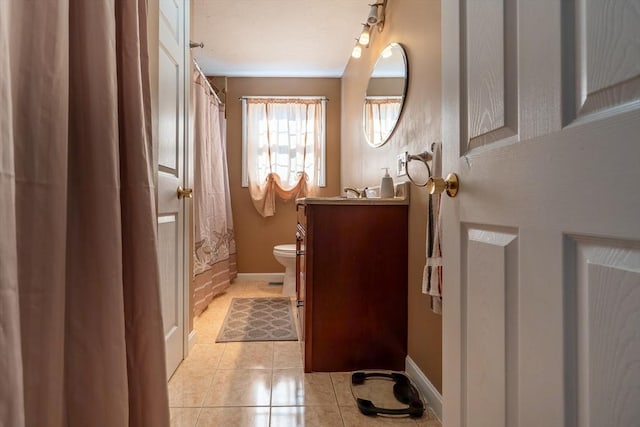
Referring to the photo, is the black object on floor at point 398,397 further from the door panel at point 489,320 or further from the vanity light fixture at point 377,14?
the vanity light fixture at point 377,14

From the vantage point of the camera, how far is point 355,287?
1.74m

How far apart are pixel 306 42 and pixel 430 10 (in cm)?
178

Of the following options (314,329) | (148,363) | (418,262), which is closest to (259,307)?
(314,329)

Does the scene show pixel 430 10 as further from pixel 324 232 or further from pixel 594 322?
pixel 594 322

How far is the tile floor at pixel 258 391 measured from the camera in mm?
1344

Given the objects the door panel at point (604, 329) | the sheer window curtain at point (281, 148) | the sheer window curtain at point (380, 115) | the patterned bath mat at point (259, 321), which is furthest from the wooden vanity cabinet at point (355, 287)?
the sheer window curtain at point (281, 148)

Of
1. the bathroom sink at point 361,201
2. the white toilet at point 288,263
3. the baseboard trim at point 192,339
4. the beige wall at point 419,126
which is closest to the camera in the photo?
the beige wall at point 419,126

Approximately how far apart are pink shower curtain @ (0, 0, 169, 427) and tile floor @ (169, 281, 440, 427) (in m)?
0.66

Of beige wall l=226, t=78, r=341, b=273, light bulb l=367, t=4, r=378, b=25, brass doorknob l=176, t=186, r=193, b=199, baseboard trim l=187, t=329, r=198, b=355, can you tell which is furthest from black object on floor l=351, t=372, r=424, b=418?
beige wall l=226, t=78, r=341, b=273

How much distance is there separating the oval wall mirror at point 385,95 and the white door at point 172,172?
1229 millimetres

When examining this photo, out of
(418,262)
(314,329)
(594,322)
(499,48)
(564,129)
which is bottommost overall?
(314,329)

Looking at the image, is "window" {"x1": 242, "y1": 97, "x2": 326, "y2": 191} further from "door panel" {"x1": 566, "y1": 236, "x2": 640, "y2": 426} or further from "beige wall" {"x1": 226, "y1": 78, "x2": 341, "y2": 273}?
"door panel" {"x1": 566, "y1": 236, "x2": 640, "y2": 426}

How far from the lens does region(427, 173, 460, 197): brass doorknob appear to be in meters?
0.80

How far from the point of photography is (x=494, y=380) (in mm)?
642
